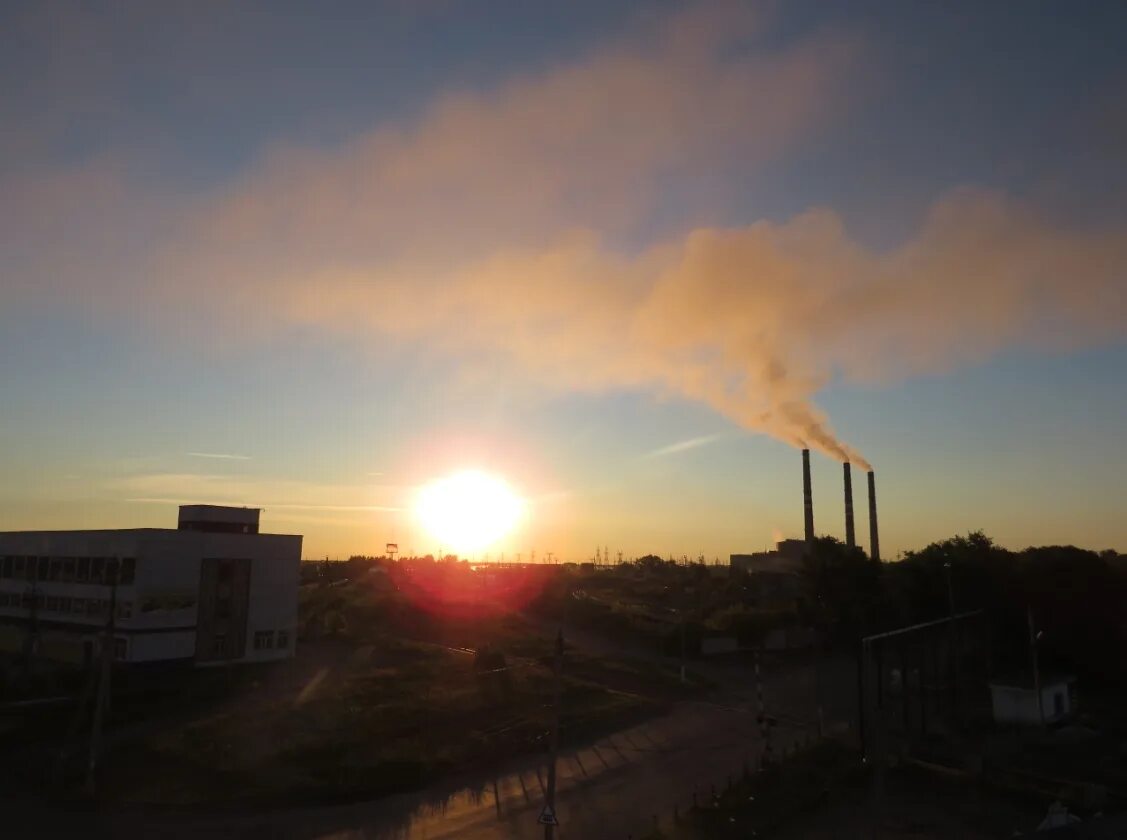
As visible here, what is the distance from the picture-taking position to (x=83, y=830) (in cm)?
2372

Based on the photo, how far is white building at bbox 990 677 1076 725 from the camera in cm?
3612

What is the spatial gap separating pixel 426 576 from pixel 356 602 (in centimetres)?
3626

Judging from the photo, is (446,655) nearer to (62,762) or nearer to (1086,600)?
(62,762)

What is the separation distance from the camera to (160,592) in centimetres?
4522

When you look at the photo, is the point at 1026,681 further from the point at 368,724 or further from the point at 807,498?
the point at 807,498

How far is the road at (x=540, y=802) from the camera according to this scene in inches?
946

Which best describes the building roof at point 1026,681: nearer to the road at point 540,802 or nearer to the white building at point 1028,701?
the white building at point 1028,701

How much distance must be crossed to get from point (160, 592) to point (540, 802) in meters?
29.2

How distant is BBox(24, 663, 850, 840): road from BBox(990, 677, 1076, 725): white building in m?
9.75

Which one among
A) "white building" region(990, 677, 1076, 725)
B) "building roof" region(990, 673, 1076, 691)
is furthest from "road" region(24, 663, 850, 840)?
"building roof" region(990, 673, 1076, 691)

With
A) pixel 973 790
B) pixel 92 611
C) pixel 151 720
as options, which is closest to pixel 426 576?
pixel 92 611

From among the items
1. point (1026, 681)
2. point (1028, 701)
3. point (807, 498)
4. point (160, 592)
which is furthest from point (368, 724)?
point (807, 498)

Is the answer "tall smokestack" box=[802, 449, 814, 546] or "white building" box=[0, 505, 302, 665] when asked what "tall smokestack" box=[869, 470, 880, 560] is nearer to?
"tall smokestack" box=[802, 449, 814, 546]

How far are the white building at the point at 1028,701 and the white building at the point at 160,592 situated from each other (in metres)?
41.6
